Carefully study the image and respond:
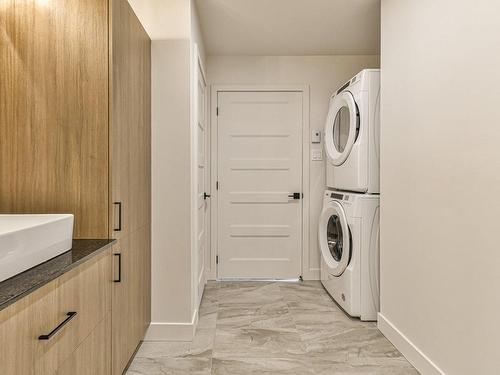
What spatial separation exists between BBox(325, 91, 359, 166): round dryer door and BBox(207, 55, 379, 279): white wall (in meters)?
0.53

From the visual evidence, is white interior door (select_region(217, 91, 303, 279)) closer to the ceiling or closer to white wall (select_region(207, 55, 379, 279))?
white wall (select_region(207, 55, 379, 279))

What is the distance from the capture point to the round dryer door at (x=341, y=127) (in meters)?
3.06

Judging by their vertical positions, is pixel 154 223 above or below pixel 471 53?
below

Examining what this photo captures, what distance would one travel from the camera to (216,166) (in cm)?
417

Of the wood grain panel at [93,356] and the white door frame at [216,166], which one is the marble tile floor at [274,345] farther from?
the white door frame at [216,166]

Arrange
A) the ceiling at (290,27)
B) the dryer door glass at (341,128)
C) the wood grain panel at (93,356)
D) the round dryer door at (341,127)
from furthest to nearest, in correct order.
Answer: the dryer door glass at (341,128) → the round dryer door at (341,127) → the ceiling at (290,27) → the wood grain panel at (93,356)

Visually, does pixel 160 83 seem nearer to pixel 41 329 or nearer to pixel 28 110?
pixel 28 110

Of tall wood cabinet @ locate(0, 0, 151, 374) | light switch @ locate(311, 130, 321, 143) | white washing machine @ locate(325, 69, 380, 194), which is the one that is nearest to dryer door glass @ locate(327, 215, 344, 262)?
white washing machine @ locate(325, 69, 380, 194)

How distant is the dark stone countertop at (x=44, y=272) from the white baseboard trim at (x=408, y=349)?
1.72 meters

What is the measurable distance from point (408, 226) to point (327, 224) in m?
1.33

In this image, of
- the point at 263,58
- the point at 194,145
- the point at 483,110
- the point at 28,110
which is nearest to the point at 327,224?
the point at 194,145

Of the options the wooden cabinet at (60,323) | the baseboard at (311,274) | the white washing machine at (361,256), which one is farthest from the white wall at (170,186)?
the baseboard at (311,274)

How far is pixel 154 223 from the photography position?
261 cm

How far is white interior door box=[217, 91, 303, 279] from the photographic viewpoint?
13.7 feet
